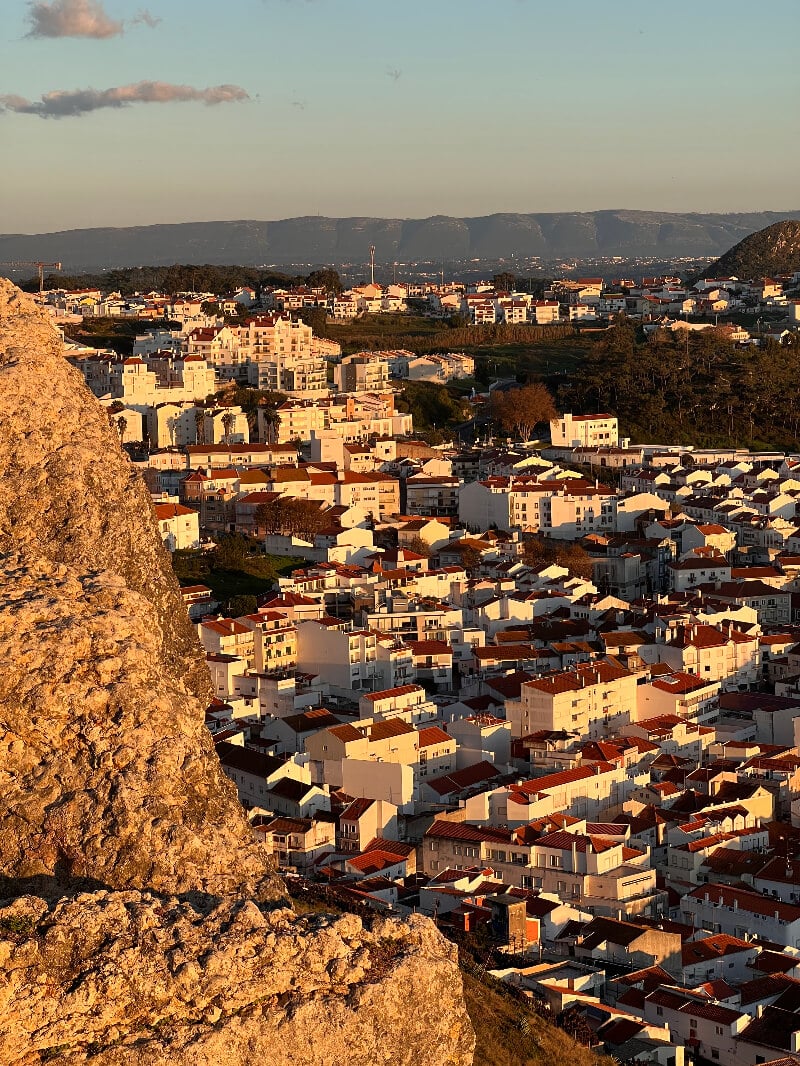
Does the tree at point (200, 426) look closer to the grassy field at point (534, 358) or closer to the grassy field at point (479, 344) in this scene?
the grassy field at point (534, 358)

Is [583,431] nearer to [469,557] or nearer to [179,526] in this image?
[469,557]

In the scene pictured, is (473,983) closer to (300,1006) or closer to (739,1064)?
(739,1064)

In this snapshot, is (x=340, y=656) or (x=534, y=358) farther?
(x=534, y=358)

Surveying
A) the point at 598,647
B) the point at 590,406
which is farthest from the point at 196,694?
the point at 590,406

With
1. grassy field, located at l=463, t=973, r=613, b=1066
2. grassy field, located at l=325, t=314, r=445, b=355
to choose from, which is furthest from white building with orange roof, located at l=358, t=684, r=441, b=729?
grassy field, located at l=325, t=314, r=445, b=355

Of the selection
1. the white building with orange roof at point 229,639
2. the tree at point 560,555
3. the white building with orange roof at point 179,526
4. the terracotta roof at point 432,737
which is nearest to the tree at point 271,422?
the tree at point 560,555

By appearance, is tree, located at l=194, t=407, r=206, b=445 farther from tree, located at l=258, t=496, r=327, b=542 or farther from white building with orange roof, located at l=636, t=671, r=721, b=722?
white building with orange roof, located at l=636, t=671, r=721, b=722

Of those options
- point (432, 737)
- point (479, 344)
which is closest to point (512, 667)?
point (432, 737)
